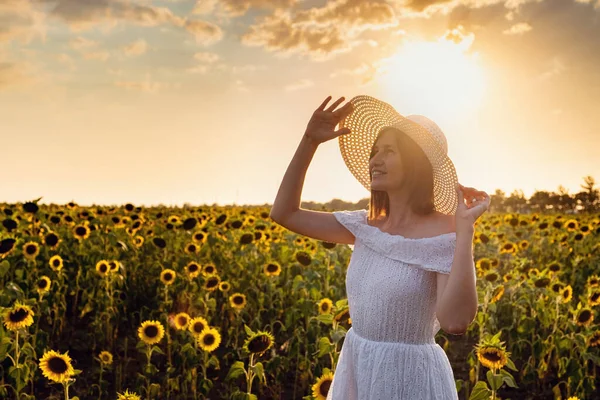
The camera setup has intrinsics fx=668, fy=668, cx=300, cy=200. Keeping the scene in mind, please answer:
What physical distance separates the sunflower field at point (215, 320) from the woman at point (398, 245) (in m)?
0.98

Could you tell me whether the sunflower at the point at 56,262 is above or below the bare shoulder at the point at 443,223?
below

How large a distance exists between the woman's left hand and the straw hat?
17 centimetres

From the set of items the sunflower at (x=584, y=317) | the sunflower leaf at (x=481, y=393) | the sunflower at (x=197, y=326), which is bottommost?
the sunflower at (x=197, y=326)

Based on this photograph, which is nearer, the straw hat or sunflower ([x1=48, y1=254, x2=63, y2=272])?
the straw hat

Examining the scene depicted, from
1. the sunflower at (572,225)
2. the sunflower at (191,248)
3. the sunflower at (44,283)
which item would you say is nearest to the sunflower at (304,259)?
the sunflower at (191,248)

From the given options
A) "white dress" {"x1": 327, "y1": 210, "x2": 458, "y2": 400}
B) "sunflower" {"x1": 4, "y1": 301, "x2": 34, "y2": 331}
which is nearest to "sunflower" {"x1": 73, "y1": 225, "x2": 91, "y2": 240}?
"sunflower" {"x1": 4, "y1": 301, "x2": 34, "y2": 331}

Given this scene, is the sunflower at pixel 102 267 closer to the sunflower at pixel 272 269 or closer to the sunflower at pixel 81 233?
the sunflower at pixel 272 269

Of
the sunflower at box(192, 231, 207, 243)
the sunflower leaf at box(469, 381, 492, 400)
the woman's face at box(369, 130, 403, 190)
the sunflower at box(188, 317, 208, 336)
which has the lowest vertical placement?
the sunflower at box(188, 317, 208, 336)

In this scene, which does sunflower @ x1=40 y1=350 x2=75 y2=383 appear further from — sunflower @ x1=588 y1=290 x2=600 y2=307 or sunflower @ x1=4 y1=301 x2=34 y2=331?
sunflower @ x1=588 y1=290 x2=600 y2=307

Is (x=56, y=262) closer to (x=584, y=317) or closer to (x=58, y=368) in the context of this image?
(x=58, y=368)

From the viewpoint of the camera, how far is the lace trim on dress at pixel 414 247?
2477 millimetres

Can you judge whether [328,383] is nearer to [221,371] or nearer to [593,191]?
[221,371]

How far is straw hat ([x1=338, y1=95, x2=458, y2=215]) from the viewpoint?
2.75 meters

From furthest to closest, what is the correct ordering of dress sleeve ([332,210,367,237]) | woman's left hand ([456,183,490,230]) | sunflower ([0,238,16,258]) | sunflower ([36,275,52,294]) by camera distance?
sunflower ([0,238,16,258])
sunflower ([36,275,52,294])
dress sleeve ([332,210,367,237])
woman's left hand ([456,183,490,230])
